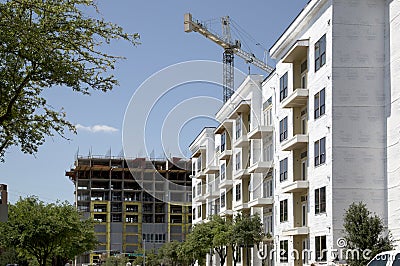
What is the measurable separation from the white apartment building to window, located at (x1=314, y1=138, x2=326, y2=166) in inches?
2.2

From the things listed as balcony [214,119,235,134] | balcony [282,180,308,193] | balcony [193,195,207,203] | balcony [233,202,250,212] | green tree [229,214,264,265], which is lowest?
green tree [229,214,264,265]

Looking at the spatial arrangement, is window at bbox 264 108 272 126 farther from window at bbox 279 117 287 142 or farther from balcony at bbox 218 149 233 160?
balcony at bbox 218 149 233 160

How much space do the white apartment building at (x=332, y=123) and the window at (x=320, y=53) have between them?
6 centimetres

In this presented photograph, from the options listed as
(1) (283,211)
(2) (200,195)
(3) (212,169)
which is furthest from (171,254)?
(1) (283,211)

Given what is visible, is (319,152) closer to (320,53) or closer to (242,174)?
(320,53)

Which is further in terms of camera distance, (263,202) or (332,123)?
(263,202)

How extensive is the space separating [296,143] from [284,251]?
8340 millimetres

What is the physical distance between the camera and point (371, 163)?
38812 mm

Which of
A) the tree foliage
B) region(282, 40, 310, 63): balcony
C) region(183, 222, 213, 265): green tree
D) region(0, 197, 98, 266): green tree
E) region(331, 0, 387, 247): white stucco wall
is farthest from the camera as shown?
region(183, 222, 213, 265): green tree

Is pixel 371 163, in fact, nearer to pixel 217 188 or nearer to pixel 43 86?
pixel 43 86

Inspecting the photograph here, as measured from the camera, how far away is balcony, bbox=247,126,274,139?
56119 mm

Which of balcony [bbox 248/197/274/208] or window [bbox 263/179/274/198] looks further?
window [bbox 263/179/274/198]

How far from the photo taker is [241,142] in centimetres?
6450

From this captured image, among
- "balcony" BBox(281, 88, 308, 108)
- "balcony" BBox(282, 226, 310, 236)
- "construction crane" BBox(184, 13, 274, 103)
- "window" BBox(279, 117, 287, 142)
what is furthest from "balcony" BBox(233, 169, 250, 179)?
"construction crane" BBox(184, 13, 274, 103)
